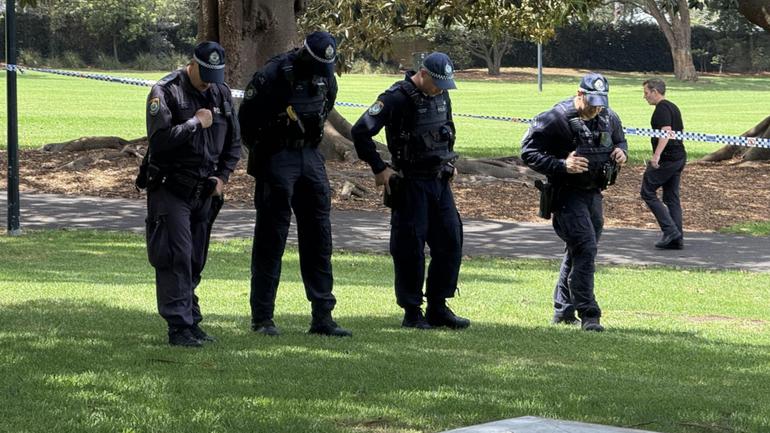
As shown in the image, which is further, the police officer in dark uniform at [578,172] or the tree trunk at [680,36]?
the tree trunk at [680,36]

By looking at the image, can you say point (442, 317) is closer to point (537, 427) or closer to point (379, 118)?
point (379, 118)

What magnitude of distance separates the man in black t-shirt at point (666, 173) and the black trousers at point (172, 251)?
28.5ft

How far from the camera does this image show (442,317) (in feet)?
30.5

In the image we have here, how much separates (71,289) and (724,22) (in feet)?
251

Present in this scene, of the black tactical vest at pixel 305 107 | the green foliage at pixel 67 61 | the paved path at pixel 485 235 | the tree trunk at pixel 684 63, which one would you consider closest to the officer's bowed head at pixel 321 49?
the black tactical vest at pixel 305 107

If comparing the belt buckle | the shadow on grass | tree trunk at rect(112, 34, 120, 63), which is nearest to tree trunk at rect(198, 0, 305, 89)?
the shadow on grass

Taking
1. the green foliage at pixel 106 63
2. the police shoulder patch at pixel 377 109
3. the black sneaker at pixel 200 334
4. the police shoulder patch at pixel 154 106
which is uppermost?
the police shoulder patch at pixel 154 106

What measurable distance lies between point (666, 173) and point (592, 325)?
6.75 metres

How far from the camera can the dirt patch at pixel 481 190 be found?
748 inches

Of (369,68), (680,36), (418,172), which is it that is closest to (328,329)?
(418,172)

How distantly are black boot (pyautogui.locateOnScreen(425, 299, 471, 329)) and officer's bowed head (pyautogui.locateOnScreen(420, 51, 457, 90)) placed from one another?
1.48 m

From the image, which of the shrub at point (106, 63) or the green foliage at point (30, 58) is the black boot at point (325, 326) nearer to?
the green foliage at point (30, 58)

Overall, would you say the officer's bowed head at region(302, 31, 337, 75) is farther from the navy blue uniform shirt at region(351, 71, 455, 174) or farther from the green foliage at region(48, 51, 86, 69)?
the green foliage at region(48, 51, 86, 69)

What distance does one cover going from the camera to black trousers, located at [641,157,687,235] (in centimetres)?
1569
